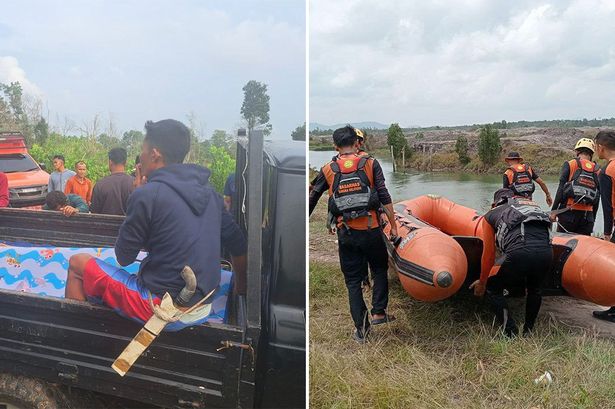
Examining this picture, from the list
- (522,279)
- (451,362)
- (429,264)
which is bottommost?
(451,362)

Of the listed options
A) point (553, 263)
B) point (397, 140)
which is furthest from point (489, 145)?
point (553, 263)

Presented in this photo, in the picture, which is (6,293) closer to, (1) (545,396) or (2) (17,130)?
(2) (17,130)

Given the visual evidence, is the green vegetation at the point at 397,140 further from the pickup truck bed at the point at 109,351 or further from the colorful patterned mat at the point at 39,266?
the colorful patterned mat at the point at 39,266

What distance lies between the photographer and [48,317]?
5.48 ft

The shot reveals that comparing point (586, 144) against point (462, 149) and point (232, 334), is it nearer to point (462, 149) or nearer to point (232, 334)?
point (462, 149)

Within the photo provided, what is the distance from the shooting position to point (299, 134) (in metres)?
1.46

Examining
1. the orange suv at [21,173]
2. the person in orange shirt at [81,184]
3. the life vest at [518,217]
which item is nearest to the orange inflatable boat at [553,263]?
the life vest at [518,217]

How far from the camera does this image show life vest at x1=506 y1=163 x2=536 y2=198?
9.55ft

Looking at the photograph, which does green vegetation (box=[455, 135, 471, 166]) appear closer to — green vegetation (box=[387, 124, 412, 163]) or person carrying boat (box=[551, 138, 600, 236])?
green vegetation (box=[387, 124, 412, 163])

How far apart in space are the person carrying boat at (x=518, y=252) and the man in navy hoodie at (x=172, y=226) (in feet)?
5.72

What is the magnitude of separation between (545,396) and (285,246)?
4.71 feet

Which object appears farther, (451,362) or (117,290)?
(451,362)

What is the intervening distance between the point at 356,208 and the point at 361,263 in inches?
13.5

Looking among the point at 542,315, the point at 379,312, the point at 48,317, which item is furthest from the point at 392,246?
the point at 48,317
